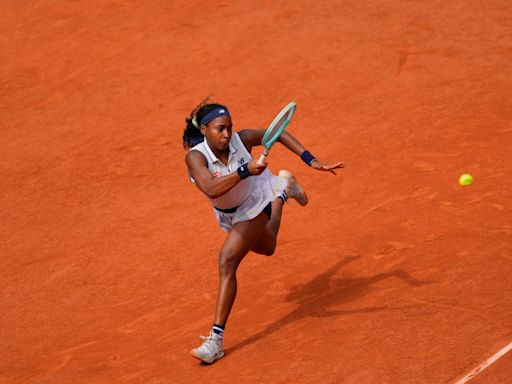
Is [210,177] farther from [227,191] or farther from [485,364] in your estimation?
[485,364]

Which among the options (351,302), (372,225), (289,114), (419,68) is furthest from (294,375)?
(419,68)

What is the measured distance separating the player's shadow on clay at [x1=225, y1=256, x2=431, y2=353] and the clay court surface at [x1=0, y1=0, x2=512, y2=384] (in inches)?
1.0

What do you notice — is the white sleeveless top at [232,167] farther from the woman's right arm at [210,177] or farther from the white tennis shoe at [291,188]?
the white tennis shoe at [291,188]

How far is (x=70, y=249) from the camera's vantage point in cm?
1104

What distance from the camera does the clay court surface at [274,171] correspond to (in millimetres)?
8031

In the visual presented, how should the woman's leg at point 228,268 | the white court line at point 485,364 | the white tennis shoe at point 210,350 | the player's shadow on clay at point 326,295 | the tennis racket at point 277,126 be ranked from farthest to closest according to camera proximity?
the player's shadow on clay at point 326,295, the woman's leg at point 228,268, the white tennis shoe at point 210,350, the tennis racket at point 277,126, the white court line at point 485,364

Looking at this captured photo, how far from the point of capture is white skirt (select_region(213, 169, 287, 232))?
8.04m

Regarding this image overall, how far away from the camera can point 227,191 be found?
24.6 ft

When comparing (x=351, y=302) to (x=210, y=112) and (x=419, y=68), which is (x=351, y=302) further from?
(x=419, y=68)

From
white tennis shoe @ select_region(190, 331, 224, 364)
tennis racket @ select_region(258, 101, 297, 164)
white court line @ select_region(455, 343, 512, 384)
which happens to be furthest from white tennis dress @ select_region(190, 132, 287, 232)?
white court line @ select_region(455, 343, 512, 384)

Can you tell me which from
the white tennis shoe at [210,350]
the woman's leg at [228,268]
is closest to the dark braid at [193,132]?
the woman's leg at [228,268]

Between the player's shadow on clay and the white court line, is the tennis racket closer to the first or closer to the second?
the player's shadow on clay

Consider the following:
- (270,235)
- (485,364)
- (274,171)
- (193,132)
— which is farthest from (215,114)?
(274,171)

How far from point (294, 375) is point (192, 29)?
957 centimetres
